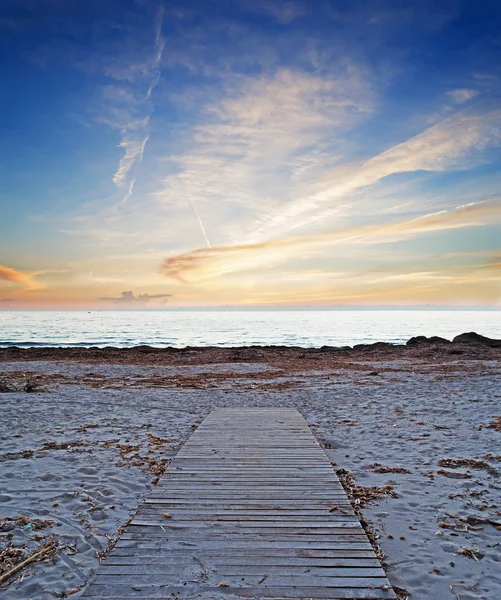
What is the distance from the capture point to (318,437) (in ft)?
31.3

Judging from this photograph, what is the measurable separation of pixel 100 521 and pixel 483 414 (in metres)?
10.4

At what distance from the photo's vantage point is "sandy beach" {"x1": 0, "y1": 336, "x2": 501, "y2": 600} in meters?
4.43

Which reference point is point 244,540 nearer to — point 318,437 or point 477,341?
point 318,437

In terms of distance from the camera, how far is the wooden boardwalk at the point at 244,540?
3713 mm

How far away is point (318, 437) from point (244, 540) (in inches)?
212

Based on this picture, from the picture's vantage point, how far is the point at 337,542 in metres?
4.40

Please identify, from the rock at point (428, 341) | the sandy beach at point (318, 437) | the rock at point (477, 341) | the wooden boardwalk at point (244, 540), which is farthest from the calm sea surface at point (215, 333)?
the wooden boardwalk at point (244, 540)

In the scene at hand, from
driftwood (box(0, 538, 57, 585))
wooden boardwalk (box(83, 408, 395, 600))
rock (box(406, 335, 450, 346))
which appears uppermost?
rock (box(406, 335, 450, 346))

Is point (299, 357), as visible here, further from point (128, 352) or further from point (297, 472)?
point (297, 472)

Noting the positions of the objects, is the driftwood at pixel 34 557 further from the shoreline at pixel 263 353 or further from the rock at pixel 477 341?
the rock at pixel 477 341

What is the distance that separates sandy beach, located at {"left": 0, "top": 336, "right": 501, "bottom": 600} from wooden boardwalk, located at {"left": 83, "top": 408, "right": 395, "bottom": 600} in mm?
419

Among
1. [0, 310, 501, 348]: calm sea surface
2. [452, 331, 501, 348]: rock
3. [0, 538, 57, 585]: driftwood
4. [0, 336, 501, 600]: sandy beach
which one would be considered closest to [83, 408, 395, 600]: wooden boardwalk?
[0, 336, 501, 600]: sandy beach

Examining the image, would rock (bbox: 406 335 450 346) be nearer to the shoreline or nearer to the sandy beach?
the shoreline

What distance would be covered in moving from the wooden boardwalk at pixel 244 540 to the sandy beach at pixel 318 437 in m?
0.42
